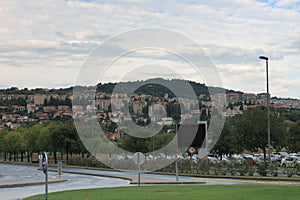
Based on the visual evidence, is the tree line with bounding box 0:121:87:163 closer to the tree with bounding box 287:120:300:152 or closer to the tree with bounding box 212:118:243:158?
the tree with bounding box 212:118:243:158

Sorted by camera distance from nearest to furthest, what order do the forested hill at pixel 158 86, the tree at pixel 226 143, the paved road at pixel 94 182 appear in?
the paved road at pixel 94 182
the forested hill at pixel 158 86
the tree at pixel 226 143

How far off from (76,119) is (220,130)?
26979mm

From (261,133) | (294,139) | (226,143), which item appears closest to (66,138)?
(226,143)

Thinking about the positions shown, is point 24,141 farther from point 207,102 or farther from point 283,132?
point 283,132

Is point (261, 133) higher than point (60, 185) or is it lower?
higher

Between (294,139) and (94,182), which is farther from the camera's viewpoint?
(294,139)

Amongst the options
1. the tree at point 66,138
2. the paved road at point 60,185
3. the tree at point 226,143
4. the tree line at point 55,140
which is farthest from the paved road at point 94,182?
the tree line at point 55,140

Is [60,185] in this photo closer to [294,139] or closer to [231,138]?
[231,138]

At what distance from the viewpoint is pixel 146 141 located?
72.1 m

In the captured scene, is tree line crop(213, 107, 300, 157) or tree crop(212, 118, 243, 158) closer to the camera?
tree line crop(213, 107, 300, 157)

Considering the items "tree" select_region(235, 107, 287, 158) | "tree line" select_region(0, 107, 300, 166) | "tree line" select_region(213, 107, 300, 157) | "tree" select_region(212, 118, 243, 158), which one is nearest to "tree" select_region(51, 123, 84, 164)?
"tree line" select_region(0, 107, 300, 166)

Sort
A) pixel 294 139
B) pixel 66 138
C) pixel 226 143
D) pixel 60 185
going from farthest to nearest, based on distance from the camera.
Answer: pixel 66 138
pixel 226 143
pixel 294 139
pixel 60 185

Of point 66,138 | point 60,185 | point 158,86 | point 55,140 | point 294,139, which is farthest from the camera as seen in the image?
point 55,140

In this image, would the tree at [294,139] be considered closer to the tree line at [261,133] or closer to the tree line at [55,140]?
the tree line at [261,133]
